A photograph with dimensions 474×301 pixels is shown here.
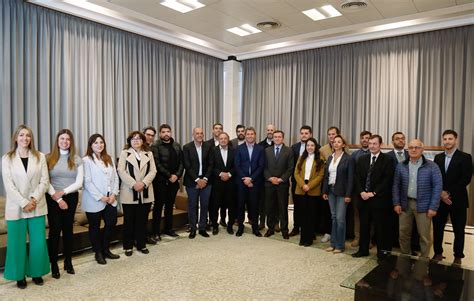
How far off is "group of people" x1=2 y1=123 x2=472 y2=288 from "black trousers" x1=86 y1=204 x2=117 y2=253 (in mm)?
11

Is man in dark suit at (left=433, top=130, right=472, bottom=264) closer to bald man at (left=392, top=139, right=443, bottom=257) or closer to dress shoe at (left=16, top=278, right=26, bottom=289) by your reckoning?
bald man at (left=392, top=139, right=443, bottom=257)

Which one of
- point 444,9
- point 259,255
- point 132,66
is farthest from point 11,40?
point 444,9

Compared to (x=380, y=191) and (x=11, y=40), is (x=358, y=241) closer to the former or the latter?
(x=380, y=191)

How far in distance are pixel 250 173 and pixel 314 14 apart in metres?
2.79

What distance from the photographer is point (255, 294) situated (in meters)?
3.13

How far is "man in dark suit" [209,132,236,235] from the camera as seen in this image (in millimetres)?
5059

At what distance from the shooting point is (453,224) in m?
4.04

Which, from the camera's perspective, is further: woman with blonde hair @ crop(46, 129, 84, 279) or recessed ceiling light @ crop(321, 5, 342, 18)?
recessed ceiling light @ crop(321, 5, 342, 18)

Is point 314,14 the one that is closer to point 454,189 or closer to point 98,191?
point 454,189

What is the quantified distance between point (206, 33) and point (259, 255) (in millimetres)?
4361

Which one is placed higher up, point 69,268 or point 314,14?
point 314,14

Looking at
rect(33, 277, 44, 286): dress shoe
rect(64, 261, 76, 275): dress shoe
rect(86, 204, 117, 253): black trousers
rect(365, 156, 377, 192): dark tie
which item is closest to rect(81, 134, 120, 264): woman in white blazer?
rect(86, 204, 117, 253): black trousers

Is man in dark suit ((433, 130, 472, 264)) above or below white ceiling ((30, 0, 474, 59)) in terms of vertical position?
below

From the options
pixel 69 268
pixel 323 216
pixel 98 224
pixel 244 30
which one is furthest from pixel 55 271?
pixel 244 30
